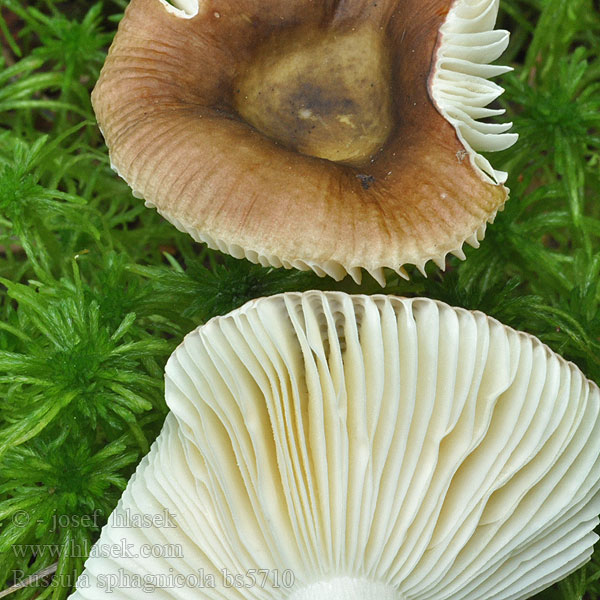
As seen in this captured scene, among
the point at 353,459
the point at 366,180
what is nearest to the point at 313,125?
the point at 366,180

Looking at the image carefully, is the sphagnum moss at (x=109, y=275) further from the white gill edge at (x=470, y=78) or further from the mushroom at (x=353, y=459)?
the white gill edge at (x=470, y=78)

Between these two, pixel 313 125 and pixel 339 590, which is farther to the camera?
pixel 313 125

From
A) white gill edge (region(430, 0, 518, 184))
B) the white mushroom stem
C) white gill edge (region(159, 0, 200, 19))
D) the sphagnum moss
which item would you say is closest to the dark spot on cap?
white gill edge (region(430, 0, 518, 184))

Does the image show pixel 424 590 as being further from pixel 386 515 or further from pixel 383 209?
pixel 383 209

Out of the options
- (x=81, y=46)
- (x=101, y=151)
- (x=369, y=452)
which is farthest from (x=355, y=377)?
(x=81, y=46)

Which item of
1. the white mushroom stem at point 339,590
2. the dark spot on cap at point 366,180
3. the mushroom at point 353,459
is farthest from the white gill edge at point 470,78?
the white mushroom stem at point 339,590

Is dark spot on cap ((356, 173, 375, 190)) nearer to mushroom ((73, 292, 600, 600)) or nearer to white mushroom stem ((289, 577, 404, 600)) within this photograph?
mushroom ((73, 292, 600, 600))

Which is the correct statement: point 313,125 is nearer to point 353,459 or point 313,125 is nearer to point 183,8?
point 183,8
